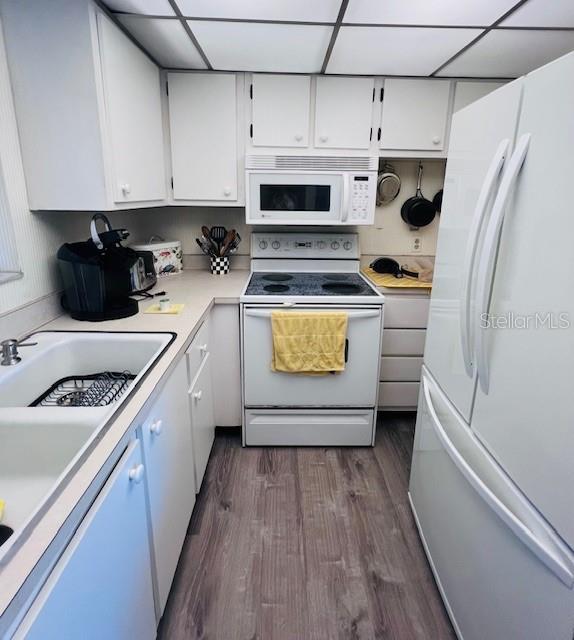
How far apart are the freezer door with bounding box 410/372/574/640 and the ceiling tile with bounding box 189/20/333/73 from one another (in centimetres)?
154

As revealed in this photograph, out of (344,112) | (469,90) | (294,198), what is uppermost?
(469,90)

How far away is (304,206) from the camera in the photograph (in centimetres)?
222

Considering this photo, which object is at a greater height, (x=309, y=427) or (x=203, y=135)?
(x=203, y=135)

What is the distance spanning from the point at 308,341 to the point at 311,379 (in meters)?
0.24

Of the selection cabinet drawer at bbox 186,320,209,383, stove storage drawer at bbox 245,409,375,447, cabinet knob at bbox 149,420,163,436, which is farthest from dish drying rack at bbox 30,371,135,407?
stove storage drawer at bbox 245,409,375,447

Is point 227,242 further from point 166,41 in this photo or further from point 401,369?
point 401,369

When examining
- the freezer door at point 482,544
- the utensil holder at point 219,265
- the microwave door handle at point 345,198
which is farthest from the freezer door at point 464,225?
the utensil holder at point 219,265

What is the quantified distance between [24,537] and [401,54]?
2265mm

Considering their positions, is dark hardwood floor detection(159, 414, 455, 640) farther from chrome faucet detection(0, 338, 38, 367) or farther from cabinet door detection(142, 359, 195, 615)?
chrome faucet detection(0, 338, 38, 367)

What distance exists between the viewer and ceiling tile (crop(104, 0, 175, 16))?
1422 mm

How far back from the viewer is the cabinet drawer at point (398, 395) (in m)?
2.45

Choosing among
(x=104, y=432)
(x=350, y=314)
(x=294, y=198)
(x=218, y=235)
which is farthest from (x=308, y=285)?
(x=104, y=432)

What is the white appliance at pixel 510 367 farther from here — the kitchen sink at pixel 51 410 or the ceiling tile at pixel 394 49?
the kitchen sink at pixel 51 410

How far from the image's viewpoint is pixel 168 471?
130cm
